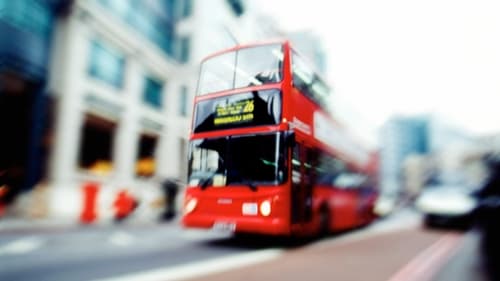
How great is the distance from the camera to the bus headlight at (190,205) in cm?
145

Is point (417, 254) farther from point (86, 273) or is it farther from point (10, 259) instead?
point (10, 259)

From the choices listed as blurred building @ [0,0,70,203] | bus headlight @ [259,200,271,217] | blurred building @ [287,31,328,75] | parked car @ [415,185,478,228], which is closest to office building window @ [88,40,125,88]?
blurred building @ [287,31,328,75]

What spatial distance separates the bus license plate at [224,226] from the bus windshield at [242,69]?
0.53 m

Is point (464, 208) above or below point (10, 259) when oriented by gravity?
above

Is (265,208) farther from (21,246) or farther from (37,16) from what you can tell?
(37,16)

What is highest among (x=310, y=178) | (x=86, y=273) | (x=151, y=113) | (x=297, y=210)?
(x=151, y=113)

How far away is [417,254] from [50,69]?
3189 cm

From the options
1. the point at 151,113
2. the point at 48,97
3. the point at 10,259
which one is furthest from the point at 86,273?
the point at 151,113

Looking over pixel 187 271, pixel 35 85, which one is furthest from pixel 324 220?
pixel 35 85

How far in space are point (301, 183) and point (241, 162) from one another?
10.6 inches

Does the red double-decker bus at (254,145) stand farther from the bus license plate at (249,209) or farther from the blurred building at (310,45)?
the blurred building at (310,45)

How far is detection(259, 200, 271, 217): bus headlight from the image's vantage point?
1.34 m

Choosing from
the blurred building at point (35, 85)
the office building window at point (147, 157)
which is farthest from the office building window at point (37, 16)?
the office building window at point (147, 157)

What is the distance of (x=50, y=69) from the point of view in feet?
100
